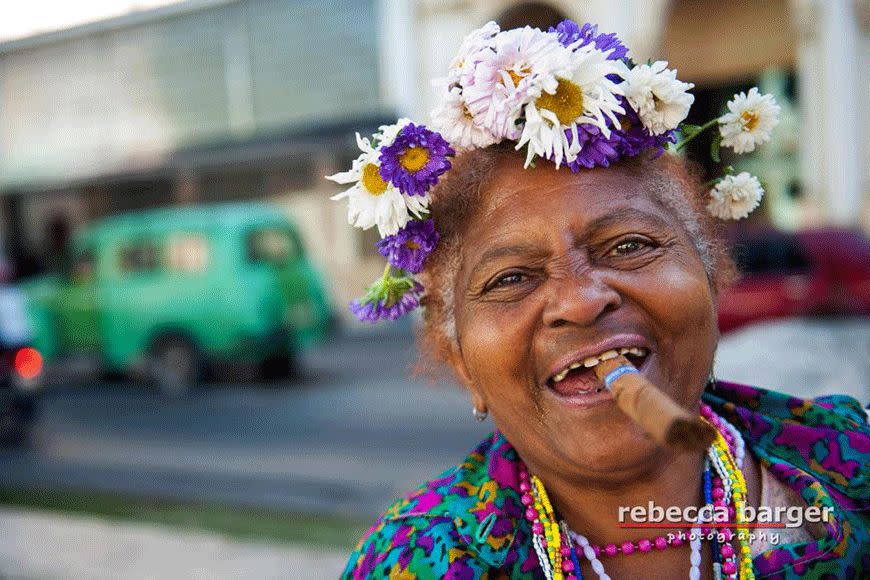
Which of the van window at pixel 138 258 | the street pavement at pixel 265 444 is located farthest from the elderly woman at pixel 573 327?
the van window at pixel 138 258

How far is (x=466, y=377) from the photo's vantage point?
185 centimetres

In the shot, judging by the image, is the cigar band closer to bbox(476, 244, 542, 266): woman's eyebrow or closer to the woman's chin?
the woman's chin

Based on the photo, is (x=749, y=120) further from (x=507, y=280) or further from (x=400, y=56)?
(x=400, y=56)

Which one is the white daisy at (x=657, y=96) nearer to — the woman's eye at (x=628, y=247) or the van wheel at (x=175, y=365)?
the woman's eye at (x=628, y=247)

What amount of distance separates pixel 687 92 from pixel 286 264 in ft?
34.7

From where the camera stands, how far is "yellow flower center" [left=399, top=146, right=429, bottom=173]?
1704 mm

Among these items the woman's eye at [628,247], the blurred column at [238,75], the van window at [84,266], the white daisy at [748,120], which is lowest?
the woman's eye at [628,247]

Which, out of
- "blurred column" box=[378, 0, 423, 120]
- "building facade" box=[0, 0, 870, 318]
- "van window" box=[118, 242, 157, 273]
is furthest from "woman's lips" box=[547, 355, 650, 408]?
"blurred column" box=[378, 0, 423, 120]

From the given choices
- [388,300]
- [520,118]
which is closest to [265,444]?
[388,300]

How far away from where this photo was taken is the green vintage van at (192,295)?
1166 cm

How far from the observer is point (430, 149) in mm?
1704

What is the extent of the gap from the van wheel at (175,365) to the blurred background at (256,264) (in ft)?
0.12

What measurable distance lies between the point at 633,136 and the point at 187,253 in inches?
432

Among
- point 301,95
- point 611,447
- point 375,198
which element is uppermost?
point 301,95
